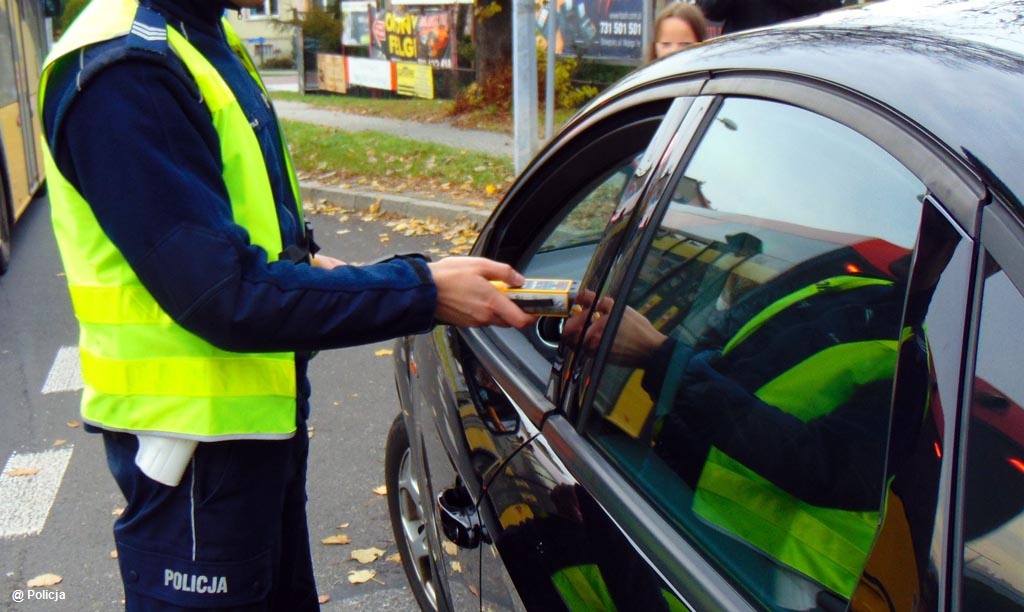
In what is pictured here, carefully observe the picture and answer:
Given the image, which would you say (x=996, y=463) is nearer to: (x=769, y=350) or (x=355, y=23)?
(x=769, y=350)

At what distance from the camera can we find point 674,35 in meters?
4.98

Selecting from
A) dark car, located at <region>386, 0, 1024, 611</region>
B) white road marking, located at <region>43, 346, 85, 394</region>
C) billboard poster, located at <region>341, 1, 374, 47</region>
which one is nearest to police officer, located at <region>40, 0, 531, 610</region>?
dark car, located at <region>386, 0, 1024, 611</region>

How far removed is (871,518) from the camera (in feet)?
A: 4.11

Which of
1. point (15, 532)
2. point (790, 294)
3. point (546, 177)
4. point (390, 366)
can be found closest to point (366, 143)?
point (390, 366)

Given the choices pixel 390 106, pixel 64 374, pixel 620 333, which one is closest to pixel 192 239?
pixel 620 333

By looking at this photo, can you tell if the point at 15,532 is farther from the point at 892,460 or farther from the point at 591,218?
the point at 892,460

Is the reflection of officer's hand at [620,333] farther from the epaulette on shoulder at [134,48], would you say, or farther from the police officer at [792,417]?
the epaulette on shoulder at [134,48]

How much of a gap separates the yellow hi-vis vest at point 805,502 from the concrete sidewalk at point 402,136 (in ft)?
19.8

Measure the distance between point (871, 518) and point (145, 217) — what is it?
118 cm

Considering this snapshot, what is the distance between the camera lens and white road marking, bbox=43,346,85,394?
17.7ft

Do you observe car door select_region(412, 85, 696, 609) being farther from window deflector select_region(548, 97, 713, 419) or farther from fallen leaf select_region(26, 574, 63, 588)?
fallen leaf select_region(26, 574, 63, 588)

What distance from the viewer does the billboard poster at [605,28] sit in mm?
9617

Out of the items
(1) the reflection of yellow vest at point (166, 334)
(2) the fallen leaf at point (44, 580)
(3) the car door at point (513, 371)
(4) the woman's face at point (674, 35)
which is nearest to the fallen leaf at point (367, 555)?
(2) the fallen leaf at point (44, 580)

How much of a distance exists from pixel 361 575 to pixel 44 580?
1110mm
